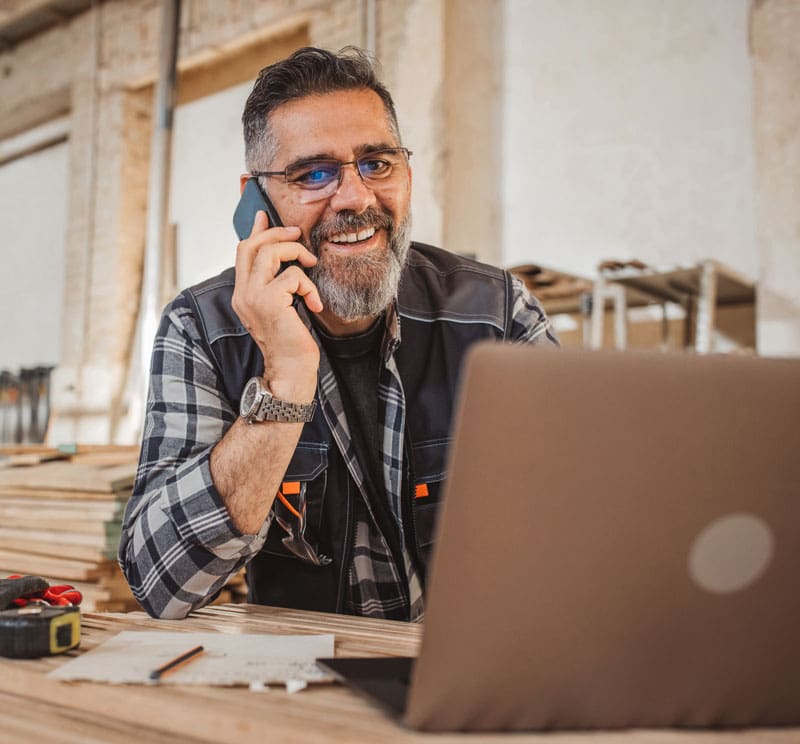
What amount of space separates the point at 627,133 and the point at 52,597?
4448mm

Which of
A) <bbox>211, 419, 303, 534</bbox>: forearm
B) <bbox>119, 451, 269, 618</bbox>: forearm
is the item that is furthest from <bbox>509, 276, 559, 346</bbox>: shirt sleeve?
<bbox>119, 451, 269, 618</bbox>: forearm

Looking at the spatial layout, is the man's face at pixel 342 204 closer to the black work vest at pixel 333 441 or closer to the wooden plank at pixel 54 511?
the black work vest at pixel 333 441

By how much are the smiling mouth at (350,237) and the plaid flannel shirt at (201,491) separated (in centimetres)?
16

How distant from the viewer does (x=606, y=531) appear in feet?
1.75

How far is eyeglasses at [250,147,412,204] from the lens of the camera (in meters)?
1.57

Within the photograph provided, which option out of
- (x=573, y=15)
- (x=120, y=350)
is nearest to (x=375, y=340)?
(x=573, y=15)

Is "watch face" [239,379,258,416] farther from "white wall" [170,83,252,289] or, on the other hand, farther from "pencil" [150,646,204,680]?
"white wall" [170,83,252,289]

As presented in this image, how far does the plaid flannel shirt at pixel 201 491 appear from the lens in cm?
120

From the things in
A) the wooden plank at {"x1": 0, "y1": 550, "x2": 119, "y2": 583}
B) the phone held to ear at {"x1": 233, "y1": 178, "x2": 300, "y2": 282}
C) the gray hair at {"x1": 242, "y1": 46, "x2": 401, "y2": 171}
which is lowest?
the wooden plank at {"x1": 0, "y1": 550, "x2": 119, "y2": 583}

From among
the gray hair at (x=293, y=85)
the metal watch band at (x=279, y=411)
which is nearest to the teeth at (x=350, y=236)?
the gray hair at (x=293, y=85)

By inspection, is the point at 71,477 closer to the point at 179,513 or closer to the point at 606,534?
the point at 179,513

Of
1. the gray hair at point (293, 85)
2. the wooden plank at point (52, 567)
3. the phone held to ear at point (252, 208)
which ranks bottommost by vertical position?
the wooden plank at point (52, 567)

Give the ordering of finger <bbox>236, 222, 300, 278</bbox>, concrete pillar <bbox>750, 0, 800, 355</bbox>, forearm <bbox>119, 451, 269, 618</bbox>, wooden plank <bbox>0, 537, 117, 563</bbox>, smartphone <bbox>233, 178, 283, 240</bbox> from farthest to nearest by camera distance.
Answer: concrete pillar <bbox>750, 0, 800, 355</bbox>
wooden plank <bbox>0, 537, 117, 563</bbox>
smartphone <bbox>233, 178, 283, 240</bbox>
finger <bbox>236, 222, 300, 278</bbox>
forearm <bbox>119, 451, 269, 618</bbox>

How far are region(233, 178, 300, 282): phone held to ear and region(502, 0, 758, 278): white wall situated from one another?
339 centimetres
